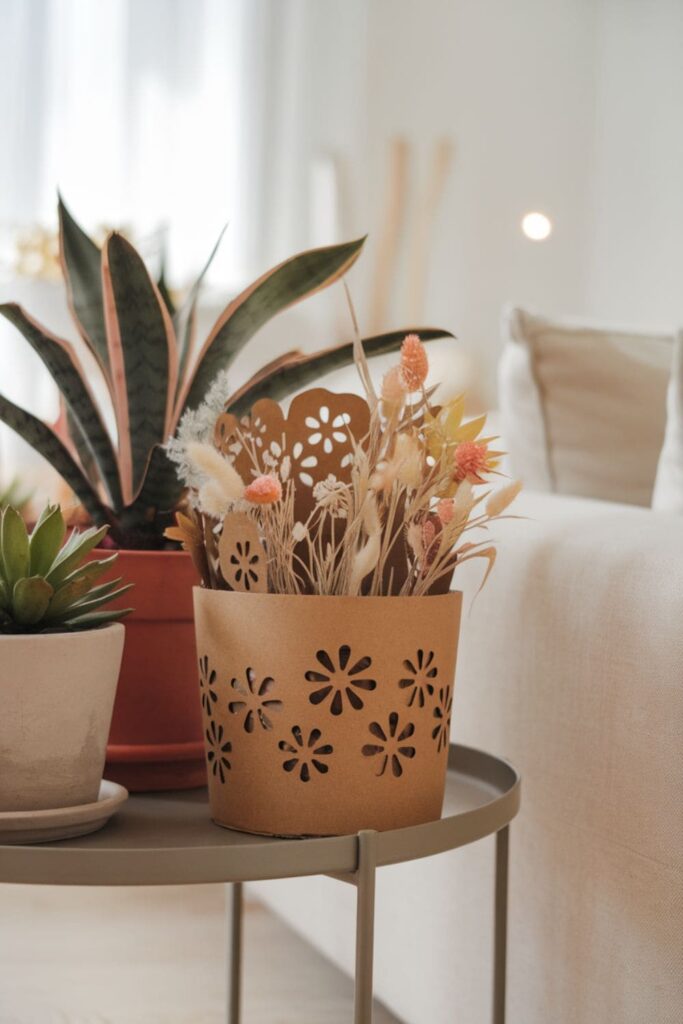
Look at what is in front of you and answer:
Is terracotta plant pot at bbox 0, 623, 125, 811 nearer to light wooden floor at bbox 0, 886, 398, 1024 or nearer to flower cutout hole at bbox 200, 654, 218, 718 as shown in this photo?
flower cutout hole at bbox 200, 654, 218, 718

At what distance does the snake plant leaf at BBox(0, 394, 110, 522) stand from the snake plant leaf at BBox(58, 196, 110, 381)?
0.27 ft

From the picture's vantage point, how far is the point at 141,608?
815mm

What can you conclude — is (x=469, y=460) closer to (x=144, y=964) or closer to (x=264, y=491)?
(x=264, y=491)

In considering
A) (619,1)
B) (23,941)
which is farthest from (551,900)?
(619,1)

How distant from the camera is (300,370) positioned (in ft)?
2.88

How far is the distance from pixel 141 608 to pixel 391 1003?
0.58 m

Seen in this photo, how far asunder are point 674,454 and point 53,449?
0.57 m

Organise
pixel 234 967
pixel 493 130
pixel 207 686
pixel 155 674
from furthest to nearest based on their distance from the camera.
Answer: pixel 493 130, pixel 234 967, pixel 155 674, pixel 207 686

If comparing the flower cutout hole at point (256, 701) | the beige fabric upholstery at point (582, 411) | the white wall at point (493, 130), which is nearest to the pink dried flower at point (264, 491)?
the flower cutout hole at point (256, 701)

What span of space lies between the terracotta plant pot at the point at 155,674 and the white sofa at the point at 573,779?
11.2 inches

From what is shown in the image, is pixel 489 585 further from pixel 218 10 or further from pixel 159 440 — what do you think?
pixel 218 10

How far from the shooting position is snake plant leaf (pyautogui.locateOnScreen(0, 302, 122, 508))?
33.1 inches

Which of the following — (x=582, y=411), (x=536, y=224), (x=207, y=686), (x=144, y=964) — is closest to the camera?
(x=207, y=686)

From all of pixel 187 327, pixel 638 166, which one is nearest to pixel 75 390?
pixel 187 327
